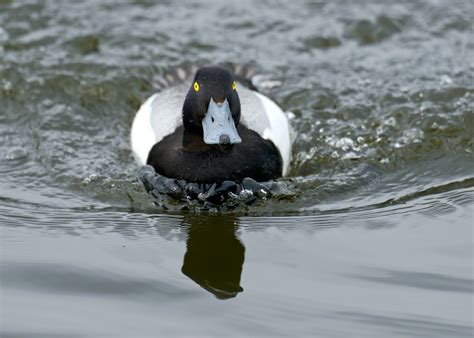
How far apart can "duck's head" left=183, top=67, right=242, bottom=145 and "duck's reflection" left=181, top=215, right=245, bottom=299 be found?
1.75 ft

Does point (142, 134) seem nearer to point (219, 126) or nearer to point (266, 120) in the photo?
point (266, 120)

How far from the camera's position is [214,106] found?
595cm

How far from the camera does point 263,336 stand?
4.37 meters

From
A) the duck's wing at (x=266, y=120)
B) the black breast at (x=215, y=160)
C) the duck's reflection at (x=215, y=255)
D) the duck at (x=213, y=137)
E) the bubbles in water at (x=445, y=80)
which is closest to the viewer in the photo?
the duck's reflection at (x=215, y=255)

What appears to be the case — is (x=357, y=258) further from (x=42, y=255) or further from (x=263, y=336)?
(x=42, y=255)

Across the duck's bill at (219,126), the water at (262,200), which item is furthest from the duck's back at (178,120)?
the duck's bill at (219,126)

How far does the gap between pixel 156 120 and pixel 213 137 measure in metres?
1.35

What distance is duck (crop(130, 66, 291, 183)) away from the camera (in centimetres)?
595

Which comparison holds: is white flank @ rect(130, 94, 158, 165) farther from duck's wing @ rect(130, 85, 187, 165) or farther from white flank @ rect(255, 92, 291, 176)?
white flank @ rect(255, 92, 291, 176)

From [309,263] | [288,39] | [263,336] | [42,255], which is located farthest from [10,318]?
[288,39]

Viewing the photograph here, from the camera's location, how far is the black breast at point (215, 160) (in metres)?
6.11

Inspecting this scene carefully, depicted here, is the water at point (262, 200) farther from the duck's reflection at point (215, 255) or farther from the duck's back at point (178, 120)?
the duck's back at point (178, 120)

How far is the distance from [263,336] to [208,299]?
19.3 inches

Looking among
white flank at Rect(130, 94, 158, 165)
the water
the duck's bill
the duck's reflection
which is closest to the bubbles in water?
the water
